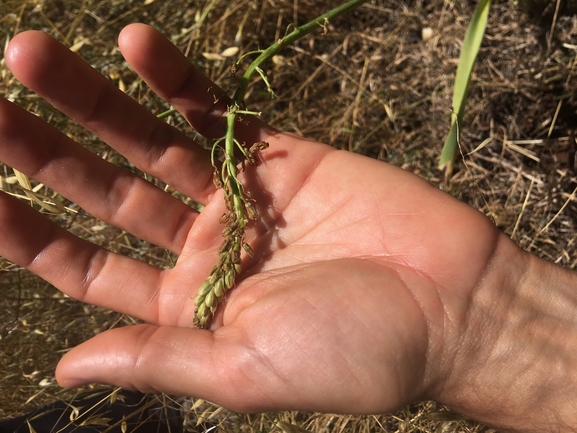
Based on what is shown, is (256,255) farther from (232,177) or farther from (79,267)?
(79,267)

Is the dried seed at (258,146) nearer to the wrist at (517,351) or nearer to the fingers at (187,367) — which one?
the fingers at (187,367)

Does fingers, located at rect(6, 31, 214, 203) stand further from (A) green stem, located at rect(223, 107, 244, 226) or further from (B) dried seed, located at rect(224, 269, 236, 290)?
(B) dried seed, located at rect(224, 269, 236, 290)

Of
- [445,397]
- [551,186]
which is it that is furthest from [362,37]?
[445,397]

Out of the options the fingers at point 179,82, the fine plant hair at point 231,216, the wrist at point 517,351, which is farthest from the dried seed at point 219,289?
the wrist at point 517,351

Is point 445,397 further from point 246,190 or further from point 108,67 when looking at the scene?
point 108,67

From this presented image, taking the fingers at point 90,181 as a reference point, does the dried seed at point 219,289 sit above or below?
below
